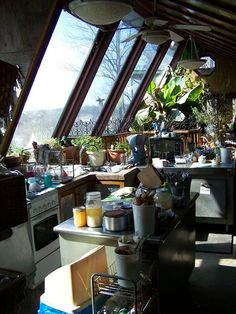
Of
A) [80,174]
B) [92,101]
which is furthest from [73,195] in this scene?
[92,101]

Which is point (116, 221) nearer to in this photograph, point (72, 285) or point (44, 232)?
point (72, 285)

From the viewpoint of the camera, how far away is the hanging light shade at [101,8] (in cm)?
203

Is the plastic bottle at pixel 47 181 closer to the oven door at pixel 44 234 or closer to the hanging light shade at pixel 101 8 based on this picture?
the oven door at pixel 44 234

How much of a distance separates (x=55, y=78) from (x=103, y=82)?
1.82 m

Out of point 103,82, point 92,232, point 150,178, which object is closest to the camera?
point 92,232

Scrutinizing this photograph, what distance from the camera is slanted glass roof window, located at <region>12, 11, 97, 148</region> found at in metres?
5.30

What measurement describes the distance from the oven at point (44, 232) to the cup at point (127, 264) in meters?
1.64

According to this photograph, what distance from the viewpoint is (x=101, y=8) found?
2.07 m

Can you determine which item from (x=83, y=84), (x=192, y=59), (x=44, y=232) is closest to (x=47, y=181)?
(x=44, y=232)

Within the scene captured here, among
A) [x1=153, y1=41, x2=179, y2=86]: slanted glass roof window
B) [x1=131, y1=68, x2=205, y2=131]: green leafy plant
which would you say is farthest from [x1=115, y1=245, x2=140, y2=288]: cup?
[x1=153, y1=41, x2=179, y2=86]: slanted glass roof window

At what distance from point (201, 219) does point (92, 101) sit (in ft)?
11.0

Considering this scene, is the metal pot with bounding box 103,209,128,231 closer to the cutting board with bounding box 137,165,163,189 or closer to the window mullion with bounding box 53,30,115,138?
the cutting board with bounding box 137,165,163,189

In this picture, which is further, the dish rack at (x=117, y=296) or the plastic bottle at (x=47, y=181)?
the plastic bottle at (x=47, y=181)

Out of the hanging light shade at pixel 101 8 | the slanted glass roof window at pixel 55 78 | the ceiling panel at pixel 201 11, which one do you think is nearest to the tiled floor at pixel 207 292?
the hanging light shade at pixel 101 8
